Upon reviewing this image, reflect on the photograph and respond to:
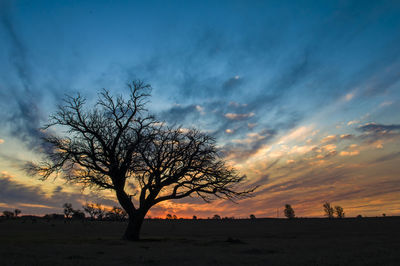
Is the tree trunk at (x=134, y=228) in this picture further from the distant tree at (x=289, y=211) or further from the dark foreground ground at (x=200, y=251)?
the distant tree at (x=289, y=211)

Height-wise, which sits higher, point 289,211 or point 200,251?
Answer: point 289,211

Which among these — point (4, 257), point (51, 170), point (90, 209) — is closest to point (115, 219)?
point (90, 209)

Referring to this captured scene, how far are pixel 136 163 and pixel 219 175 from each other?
6951 millimetres

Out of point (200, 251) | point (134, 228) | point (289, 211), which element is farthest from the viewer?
point (289, 211)

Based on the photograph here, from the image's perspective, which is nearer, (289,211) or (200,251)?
(200,251)

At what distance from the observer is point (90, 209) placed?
263ft

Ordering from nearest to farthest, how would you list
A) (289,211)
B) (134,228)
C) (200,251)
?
(200,251)
(134,228)
(289,211)

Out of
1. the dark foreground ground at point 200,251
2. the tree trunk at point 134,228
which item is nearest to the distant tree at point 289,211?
the dark foreground ground at point 200,251

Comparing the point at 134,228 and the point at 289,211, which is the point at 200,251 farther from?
the point at 289,211

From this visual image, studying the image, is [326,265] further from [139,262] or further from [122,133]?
[122,133]

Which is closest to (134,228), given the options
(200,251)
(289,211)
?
(200,251)

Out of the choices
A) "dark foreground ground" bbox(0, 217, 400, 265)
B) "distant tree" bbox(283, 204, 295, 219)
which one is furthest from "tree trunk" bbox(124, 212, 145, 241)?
"distant tree" bbox(283, 204, 295, 219)

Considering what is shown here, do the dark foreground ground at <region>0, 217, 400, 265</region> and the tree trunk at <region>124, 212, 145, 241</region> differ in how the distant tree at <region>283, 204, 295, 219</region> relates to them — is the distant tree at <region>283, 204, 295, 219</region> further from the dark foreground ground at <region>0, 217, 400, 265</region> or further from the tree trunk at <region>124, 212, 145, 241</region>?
the tree trunk at <region>124, 212, 145, 241</region>

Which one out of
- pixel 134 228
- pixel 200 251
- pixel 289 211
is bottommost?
pixel 200 251
